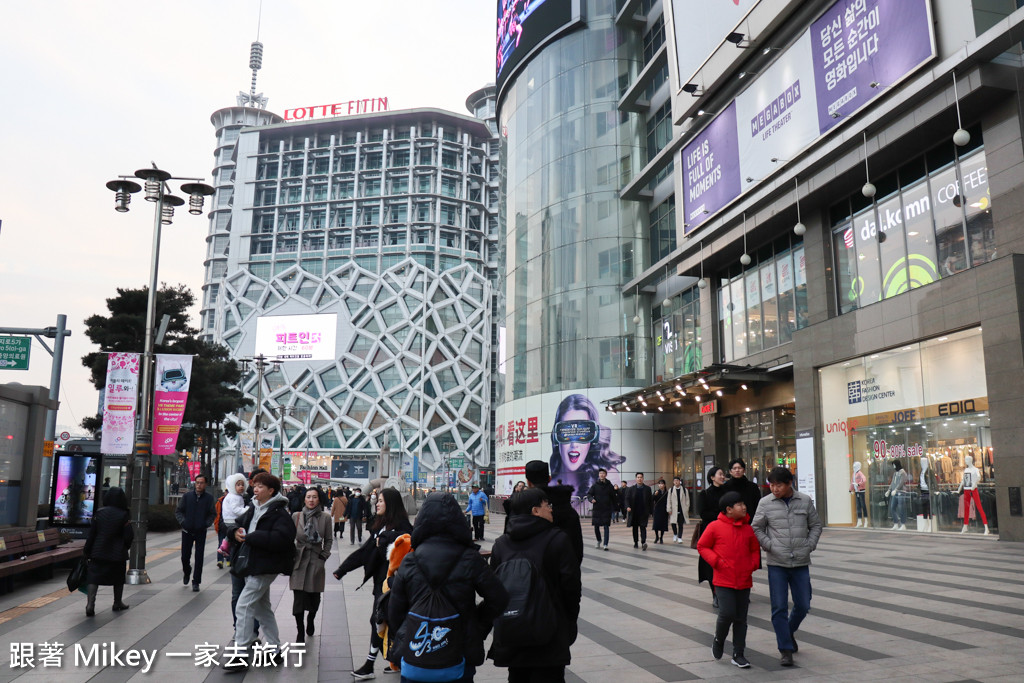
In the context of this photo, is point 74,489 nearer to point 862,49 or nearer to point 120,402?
point 120,402

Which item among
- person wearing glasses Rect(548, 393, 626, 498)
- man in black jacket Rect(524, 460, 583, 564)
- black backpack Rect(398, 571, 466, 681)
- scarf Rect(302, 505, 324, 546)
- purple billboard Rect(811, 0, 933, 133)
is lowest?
black backpack Rect(398, 571, 466, 681)

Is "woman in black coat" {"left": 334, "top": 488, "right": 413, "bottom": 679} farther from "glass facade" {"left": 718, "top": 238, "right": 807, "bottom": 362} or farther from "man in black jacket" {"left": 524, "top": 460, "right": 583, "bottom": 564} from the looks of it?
"glass facade" {"left": 718, "top": 238, "right": 807, "bottom": 362}

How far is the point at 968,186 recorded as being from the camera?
18656 millimetres

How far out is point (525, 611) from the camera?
4.21 metres

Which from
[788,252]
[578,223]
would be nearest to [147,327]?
[788,252]

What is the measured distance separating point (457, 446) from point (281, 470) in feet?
158

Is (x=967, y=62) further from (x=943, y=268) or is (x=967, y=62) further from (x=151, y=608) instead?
(x=151, y=608)

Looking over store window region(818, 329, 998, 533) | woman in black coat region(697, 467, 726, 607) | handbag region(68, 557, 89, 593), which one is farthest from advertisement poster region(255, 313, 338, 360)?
woman in black coat region(697, 467, 726, 607)

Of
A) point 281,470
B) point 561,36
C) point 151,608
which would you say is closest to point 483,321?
point 281,470

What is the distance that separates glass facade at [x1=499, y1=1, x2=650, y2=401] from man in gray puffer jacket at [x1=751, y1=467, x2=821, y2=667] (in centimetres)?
3170

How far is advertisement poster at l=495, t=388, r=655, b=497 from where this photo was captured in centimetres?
3781

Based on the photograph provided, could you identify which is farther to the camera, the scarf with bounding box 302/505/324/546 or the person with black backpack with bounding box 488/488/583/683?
the scarf with bounding box 302/505/324/546

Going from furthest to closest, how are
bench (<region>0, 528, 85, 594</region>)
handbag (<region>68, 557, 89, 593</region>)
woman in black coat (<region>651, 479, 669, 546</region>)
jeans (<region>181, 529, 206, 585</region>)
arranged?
woman in black coat (<region>651, 479, 669, 546</region>), jeans (<region>181, 529, 206, 585</region>), bench (<region>0, 528, 85, 594</region>), handbag (<region>68, 557, 89, 593</region>)

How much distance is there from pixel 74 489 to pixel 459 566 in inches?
838
